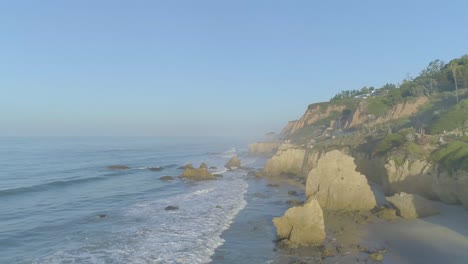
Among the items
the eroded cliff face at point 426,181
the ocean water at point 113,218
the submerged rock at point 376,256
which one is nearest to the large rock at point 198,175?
the ocean water at point 113,218

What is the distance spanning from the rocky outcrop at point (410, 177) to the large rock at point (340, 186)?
152 inches

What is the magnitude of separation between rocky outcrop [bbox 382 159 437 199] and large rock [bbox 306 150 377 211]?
12.6 feet

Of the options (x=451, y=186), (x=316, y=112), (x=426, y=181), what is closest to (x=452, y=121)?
(x=426, y=181)

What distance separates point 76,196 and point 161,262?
23.9 meters

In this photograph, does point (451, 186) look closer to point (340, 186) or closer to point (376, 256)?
point (340, 186)

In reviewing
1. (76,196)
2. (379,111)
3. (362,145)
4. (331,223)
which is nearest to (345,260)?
(331,223)

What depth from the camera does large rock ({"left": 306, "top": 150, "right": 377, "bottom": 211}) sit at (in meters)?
27.7

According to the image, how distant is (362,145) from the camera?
41.6 m

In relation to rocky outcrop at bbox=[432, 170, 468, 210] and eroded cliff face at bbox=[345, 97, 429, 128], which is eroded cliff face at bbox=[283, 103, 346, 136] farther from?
rocky outcrop at bbox=[432, 170, 468, 210]

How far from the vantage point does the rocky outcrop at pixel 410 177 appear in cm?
2844

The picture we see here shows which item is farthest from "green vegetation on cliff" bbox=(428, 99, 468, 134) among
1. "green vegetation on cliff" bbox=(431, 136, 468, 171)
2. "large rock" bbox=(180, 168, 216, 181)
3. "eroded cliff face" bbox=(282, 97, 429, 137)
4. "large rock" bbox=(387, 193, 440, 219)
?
"large rock" bbox=(180, 168, 216, 181)

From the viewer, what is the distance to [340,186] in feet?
92.3

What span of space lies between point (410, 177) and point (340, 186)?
5.94 meters

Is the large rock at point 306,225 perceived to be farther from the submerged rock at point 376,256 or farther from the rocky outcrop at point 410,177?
the rocky outcrop at point 410,177
